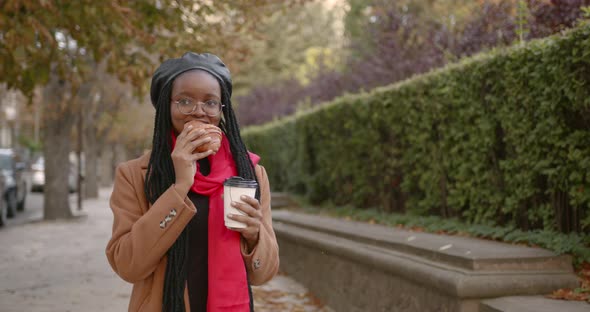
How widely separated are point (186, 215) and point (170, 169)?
24 cm

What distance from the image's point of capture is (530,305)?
11.9 feet

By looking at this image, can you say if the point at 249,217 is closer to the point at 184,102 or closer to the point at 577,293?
the point at 184,102

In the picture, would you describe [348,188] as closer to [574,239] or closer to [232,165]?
[574,239]

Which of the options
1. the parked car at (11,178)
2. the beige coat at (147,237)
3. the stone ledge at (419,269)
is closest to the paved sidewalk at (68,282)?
the stone ledge at (419,269)

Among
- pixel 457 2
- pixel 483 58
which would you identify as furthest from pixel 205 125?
pixel 457 2

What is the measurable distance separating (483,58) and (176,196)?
4.85 m

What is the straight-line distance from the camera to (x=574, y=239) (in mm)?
4664

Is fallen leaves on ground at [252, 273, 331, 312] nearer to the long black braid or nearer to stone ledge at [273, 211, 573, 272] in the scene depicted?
stone ledge at [273, 211, 573, 272]

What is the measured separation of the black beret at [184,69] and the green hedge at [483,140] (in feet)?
10.9

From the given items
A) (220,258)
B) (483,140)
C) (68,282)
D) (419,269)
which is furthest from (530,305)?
(68,282)

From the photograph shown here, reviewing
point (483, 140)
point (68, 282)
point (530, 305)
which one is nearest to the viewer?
point (530, 305)

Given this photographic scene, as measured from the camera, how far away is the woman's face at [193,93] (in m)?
2.21

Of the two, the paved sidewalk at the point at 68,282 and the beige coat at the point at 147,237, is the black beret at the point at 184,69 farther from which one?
the paved sidewalk at the point at 68,282

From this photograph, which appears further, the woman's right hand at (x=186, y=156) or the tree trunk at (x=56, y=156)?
the tree trunk at (x=56, y=156)
